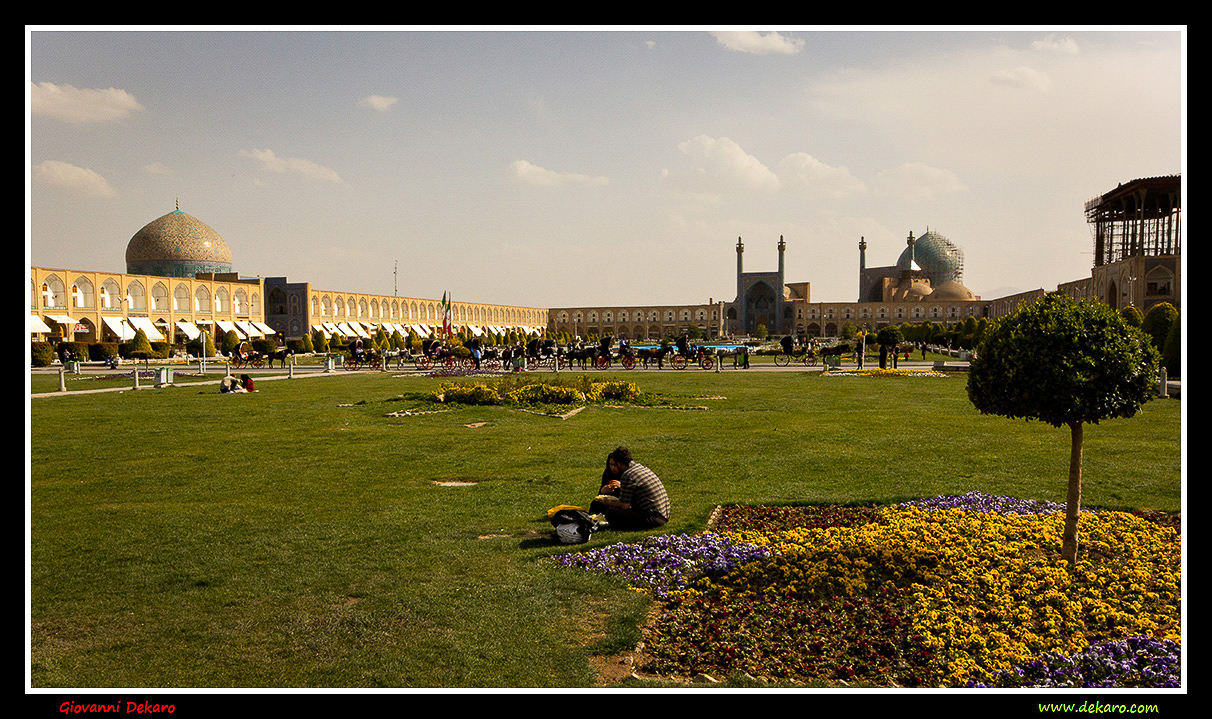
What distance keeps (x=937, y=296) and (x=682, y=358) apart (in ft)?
237

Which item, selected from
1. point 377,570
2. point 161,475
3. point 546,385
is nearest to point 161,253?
point 546,385

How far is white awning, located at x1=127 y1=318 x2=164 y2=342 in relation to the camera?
47.3 m

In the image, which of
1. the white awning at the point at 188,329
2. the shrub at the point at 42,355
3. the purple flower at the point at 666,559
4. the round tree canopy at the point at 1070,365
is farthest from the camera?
the white awning at the point at 188,329

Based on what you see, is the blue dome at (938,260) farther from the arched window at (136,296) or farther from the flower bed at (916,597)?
the flower bed at (916,597)

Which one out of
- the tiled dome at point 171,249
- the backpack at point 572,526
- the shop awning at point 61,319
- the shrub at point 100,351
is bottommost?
the backpack at point 572,526

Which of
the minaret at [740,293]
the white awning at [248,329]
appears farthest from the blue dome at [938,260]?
the white awning at [248,329]

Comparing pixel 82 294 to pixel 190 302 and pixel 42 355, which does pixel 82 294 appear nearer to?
pixel 190 302

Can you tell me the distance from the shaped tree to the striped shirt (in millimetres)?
2455

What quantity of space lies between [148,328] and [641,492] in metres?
51.5

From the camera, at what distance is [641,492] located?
18.9 ft

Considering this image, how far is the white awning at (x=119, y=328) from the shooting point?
150ft

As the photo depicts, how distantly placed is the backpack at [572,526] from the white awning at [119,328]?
162 feet

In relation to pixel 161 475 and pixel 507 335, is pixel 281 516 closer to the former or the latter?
pixel 161 475

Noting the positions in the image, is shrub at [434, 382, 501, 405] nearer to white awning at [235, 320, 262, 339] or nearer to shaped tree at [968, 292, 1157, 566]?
shaped tree at [968, 292, 1157, 566]
